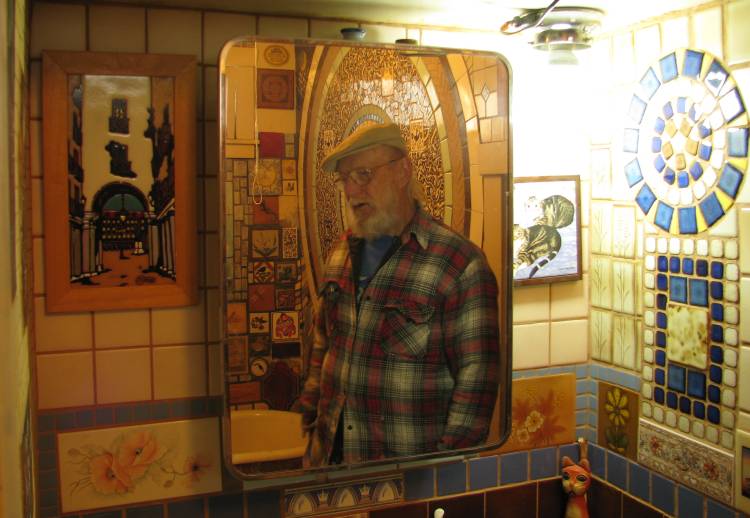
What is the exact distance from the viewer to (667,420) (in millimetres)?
1508

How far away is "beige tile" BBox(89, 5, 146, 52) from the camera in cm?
133

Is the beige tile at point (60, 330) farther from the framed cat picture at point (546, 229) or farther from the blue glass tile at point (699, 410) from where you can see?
the blue glass tile at point (699, 410)

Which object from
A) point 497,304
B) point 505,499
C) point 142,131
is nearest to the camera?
point 142,131

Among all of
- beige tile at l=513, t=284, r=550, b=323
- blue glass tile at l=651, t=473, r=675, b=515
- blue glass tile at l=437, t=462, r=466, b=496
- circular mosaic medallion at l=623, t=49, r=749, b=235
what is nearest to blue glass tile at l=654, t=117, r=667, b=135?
circular mosaic medallion at l=623, t=49, r=749, b=235

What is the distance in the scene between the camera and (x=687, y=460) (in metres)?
1.46

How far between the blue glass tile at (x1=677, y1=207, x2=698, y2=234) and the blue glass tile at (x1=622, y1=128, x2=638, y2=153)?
0.19 meters

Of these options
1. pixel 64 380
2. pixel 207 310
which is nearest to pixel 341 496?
pixel 207 310

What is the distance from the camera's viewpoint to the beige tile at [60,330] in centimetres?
133

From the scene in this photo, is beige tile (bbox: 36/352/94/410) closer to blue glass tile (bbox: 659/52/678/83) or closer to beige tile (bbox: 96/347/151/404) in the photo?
beige tile (bbox: 96/347/151/404)

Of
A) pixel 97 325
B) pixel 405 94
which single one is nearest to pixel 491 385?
pixel 405 94

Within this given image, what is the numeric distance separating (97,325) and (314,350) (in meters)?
0.41

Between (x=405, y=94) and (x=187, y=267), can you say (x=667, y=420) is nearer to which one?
(x=405, y=94)

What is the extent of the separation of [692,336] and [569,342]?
0.34m

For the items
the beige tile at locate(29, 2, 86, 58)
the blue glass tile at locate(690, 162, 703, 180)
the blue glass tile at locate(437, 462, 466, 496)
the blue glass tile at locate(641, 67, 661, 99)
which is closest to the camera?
the beige tile at locate(29, 2, 86, 58)
